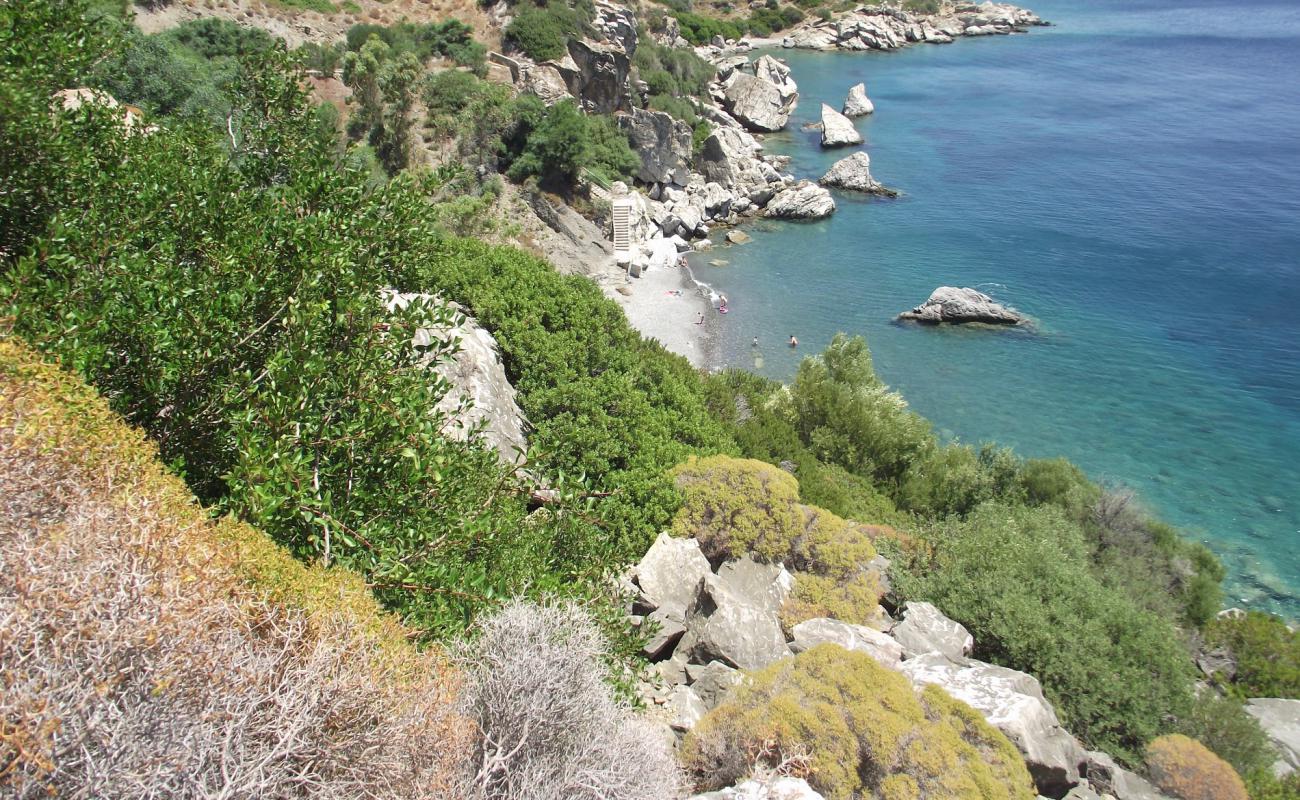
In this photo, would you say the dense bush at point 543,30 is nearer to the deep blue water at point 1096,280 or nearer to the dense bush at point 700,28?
the deep blue water at point 1096,280

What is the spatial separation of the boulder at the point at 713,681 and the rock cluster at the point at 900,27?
123m

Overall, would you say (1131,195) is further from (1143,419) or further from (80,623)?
(80,623)

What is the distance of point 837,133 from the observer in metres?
71.3

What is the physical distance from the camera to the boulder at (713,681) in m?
10.3

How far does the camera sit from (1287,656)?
19.9 meters

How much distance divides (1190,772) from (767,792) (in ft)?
29.9

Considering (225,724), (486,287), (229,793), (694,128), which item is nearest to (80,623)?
(225,724)

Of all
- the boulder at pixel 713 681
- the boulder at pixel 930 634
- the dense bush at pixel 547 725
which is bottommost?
the boulder at pixel 930 634

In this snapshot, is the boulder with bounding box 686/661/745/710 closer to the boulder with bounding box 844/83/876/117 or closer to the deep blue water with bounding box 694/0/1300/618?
the deep blue water with bounding box 694/0/1300/618

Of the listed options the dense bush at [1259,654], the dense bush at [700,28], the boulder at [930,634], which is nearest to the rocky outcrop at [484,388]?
the boulder at [930,634]

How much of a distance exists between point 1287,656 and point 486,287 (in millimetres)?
22964

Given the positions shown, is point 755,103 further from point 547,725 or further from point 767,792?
point 547,725

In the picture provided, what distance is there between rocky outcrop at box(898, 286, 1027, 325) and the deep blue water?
51.0 inches

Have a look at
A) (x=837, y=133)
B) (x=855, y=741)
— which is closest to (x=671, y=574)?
(x=855, y=741)
